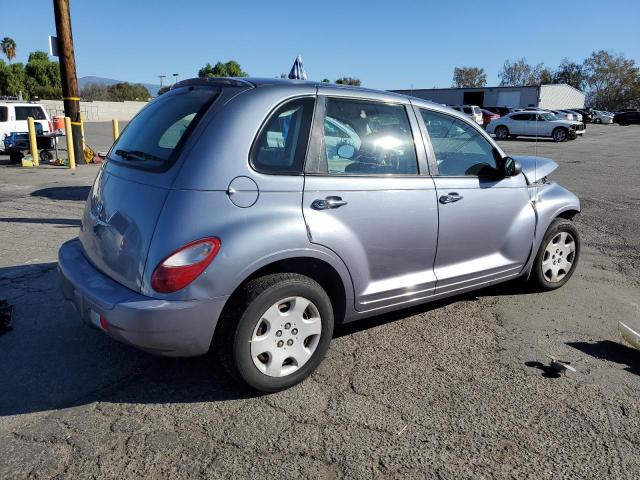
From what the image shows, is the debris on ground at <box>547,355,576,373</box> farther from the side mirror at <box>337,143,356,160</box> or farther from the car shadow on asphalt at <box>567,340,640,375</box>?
the side mirror at <box>337,143,356,160</box>

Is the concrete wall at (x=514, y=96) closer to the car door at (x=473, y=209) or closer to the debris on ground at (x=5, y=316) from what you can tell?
the car door at (x=473, y=209)

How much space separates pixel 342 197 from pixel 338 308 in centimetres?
72

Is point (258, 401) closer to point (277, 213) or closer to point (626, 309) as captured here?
point (277, 213)

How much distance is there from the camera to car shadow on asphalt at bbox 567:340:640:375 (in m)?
3.50

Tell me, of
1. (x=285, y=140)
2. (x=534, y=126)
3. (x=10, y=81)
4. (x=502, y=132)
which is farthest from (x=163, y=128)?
(x=10, y=81)

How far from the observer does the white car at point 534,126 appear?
91.8ft

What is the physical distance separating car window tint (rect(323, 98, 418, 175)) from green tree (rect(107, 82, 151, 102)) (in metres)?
78.2

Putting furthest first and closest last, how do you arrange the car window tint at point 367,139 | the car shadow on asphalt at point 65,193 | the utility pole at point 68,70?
the utility pole at point 68,70
the car shadow on asphalt at point 65,193
the car window tint at point 367,139

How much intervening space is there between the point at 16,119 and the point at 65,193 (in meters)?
8.91

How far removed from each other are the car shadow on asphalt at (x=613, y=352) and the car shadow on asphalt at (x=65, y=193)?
8.05m

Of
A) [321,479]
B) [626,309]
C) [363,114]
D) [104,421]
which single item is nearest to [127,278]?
[104,421]

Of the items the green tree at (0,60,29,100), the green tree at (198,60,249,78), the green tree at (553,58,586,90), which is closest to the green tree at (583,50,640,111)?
the green tree at (553,58,586,90)

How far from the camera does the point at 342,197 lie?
3104 millimetres

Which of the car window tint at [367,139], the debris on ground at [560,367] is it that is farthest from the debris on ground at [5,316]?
the debris on ground at [560,367]
